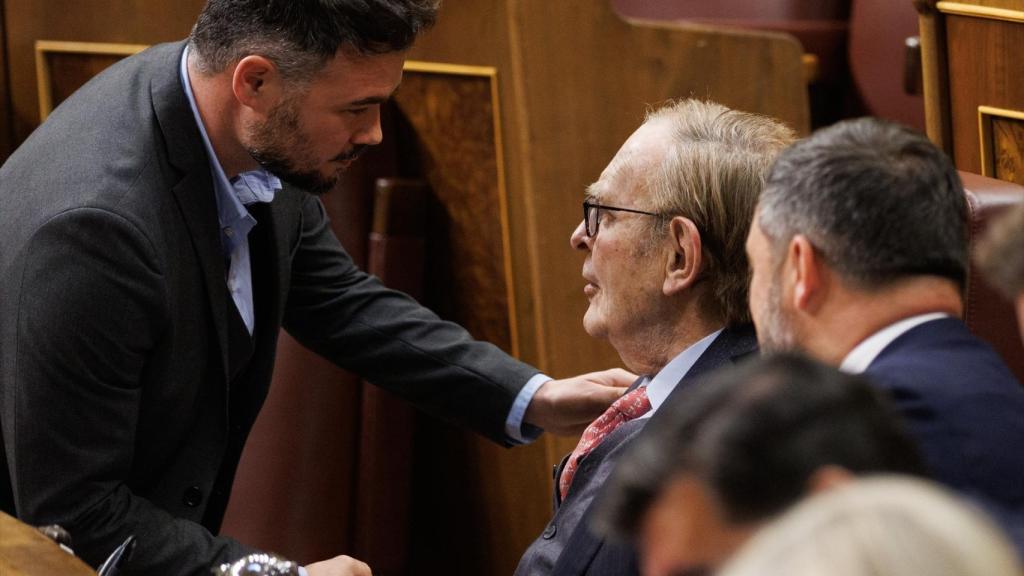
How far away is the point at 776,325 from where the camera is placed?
1282 millimetres

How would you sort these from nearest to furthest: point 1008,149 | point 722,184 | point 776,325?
point 776,325
point 722,184
point 1008,149

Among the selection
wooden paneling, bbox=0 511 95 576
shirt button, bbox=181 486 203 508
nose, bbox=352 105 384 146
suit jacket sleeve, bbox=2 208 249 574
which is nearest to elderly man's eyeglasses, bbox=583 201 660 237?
nose, bbox=352 105 384 146

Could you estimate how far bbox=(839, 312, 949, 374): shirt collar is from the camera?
47.5 inches

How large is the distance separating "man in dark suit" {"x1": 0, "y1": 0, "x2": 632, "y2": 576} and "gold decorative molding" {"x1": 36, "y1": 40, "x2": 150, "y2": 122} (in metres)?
0.83

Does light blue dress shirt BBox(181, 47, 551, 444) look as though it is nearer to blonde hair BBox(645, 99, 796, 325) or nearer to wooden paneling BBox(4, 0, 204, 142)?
blonde hair BBox(645, 99, 796, 325)

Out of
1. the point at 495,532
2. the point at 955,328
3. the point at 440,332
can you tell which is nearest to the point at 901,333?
the point at 955,328

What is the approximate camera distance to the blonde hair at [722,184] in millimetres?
1678

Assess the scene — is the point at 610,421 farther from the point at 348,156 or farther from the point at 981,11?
the point at 981,11

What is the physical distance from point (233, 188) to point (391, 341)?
1.40ft

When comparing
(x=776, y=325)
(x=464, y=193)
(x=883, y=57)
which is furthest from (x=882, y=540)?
(x=883, y=57)

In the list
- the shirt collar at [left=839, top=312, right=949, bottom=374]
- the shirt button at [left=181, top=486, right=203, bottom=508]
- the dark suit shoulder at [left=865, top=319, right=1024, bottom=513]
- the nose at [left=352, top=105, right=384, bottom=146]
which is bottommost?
the shirt button at [left=181, top=486, right=203, bottom=508]

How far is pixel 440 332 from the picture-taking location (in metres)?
2.22

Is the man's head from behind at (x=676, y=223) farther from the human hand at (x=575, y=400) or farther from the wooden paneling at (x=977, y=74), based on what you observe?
the wooden paneling at (x=977, y=74)

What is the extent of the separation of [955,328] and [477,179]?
1.68 metres
